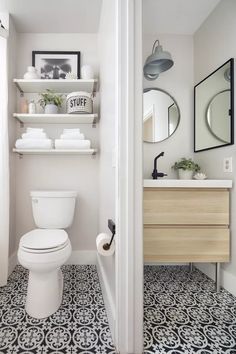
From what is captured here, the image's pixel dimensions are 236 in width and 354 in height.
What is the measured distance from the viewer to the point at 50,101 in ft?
6.86

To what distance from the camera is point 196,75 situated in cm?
224

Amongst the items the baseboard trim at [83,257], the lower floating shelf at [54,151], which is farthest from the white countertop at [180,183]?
the baseboard trim at [83,257]

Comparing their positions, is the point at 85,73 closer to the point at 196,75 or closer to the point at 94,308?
the point at 196,75

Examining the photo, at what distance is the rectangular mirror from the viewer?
5.77ft

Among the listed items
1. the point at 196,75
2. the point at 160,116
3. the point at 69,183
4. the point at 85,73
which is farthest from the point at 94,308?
the point at 196,75

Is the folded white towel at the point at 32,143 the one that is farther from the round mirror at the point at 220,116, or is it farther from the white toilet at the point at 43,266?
the round mirror at the point at 220,116

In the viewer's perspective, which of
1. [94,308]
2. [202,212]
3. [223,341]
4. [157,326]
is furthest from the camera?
[202,212]

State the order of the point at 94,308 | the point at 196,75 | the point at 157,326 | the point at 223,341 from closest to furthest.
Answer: the point at 223,341 < the point at 157,326 < the point at 94,308 < the point at 196,75

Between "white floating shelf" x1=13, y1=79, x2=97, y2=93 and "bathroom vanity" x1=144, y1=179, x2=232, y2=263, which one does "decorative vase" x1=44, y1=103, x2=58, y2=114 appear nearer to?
"white floating shelf" x1=13, y1=79, x2=97, y2=93

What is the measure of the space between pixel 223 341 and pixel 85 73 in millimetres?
2232

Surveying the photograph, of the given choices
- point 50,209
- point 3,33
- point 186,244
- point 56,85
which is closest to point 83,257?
point 50,209

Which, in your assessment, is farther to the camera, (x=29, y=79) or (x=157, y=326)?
(x=29, y=79)

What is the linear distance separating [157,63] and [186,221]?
1446 mm

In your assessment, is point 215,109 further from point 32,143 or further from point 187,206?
point 32,143
